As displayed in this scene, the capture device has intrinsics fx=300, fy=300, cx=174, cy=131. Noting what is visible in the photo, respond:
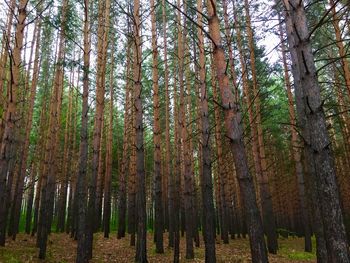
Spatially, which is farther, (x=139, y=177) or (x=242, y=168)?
(x=139, y=177)

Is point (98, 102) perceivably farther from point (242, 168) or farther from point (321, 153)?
point (321, 153)

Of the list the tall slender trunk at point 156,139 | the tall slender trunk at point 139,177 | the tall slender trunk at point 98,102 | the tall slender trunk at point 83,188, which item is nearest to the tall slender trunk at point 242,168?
the tall slender trunk at point 139,177

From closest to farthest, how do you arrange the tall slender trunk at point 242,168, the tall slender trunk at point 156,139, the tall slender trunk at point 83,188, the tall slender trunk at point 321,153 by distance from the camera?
the tall slender trunk at point 321,153 < the tall slender trunk at point 242,168 < the tall slender trunk at point 83,188 < the tall slender trunk at point 156,139

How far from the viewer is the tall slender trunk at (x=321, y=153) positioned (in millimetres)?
2510

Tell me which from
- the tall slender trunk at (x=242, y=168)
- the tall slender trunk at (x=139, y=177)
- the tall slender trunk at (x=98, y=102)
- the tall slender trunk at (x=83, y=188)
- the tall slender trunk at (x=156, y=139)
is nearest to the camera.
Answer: the tall slender trunk at (x=242, y=168)

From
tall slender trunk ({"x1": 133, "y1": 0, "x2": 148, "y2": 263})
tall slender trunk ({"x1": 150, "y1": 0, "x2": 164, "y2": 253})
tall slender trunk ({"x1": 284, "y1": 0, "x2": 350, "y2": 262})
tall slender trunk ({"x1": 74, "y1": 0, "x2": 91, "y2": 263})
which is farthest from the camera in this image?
tall slender trunk ({"x1": 150, "y1": 0, "x2": 164, "y2": 253})

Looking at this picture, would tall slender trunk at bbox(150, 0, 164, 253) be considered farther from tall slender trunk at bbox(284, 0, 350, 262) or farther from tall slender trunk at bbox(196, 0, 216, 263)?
tall slender trunk at bbox(284, 0, 350, 262)

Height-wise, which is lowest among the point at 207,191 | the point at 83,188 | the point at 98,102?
the point at 207,191

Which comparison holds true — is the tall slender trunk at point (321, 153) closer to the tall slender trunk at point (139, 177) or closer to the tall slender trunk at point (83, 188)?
the tall slender trunk at point (139, 177)

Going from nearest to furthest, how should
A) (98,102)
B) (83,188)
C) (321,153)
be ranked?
(321,153) → (83,188) → (98,102)

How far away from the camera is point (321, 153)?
2699 mm

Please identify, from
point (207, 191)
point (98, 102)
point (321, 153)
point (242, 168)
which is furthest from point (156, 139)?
point (321, 153)

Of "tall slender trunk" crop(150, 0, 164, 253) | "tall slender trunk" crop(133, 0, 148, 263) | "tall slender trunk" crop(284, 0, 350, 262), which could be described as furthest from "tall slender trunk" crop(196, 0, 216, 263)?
"tall slender trunk" crop(284, 0, 350, 262)

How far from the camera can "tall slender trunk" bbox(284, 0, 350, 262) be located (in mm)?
2510
